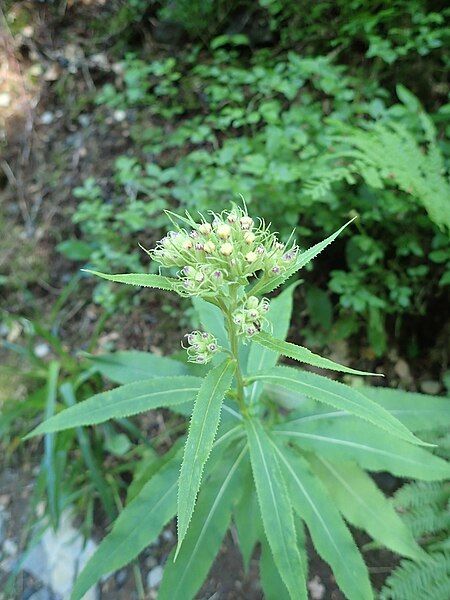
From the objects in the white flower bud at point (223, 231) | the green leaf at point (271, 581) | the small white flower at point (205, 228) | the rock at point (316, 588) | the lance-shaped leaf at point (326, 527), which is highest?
the white flower bud at point (223, 231)

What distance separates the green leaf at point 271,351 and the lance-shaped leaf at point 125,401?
0.90 ft

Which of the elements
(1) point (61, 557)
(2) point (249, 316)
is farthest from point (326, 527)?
(1) point (61, 557)

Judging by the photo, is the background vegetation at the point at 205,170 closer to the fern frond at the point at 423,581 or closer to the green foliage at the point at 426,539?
the green foliage at the point at 426,539

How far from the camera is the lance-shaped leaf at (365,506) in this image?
6.37 feet

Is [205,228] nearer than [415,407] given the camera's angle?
Yes

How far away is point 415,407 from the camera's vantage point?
2.11m

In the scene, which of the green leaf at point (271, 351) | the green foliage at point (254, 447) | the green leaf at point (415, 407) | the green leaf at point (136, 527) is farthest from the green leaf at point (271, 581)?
the green leaf at point (415, 407)

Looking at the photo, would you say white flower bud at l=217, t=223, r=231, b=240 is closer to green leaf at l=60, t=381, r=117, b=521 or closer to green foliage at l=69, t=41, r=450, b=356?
green foliage at l=69, t=41, r=450, b=356

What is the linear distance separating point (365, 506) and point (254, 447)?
2.18ft

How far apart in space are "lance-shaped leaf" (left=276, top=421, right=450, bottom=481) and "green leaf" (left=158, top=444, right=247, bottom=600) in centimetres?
26

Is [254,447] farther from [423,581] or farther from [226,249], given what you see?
[423,581]


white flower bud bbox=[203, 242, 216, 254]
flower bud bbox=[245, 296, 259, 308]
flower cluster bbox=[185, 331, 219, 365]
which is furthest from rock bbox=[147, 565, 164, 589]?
white flower bud bbox=[203, 242, 216, 254]

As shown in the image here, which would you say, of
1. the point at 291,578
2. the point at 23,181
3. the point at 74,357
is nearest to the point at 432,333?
the point at 291,578

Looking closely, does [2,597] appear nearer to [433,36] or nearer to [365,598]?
[365,598]
